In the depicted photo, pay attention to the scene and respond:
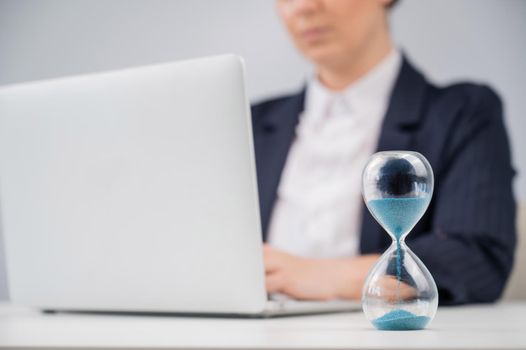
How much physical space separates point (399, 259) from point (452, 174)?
965 millimetres

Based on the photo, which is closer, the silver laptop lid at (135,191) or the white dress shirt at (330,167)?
the silver laptop lid at (135,191)

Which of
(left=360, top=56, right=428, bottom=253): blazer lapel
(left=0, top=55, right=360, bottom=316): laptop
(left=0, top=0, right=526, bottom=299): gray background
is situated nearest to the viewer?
(left=0, top=55, right=360, bottom=316): laptop

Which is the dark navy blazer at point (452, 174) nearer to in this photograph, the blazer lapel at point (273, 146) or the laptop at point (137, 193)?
the blazer lapel at point (273, 146)

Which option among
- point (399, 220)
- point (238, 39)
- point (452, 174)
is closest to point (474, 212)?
point (452, 174)

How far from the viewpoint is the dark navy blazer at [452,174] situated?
157cm

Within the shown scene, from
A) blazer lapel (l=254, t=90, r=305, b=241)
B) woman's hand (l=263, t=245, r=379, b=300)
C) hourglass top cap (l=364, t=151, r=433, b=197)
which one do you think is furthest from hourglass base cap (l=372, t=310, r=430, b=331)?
blazer lapel (l=254, t=90, r=305, b=241)

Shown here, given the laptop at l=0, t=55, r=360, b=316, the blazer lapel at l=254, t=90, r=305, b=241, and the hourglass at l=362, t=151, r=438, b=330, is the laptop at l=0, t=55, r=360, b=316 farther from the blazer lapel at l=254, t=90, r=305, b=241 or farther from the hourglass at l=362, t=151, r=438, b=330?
the blazer lapel at l=254, t=90, r=305, b=241

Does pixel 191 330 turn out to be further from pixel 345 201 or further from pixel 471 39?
pixel 471 39

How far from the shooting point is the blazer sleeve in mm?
1536

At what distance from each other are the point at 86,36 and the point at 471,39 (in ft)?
4.84

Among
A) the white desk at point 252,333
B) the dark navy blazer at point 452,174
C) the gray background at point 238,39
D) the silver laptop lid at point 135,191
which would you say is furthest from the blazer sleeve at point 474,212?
the gray background at point 238,39

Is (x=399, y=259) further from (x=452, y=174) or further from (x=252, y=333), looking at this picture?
(x=452, y=174)

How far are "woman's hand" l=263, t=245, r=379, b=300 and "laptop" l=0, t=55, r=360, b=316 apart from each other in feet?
0.70

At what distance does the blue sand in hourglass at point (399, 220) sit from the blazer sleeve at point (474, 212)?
605 millimetres
